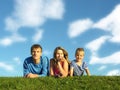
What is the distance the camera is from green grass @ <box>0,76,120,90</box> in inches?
Result: 709

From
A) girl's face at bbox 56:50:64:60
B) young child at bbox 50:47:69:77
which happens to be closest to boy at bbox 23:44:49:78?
young child at bbox 50:47:69:77

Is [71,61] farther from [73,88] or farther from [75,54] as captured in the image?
[73,88]

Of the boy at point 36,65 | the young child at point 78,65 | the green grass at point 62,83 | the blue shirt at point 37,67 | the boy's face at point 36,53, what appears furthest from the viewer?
the young child at point 78,65

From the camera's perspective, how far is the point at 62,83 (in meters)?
18.6

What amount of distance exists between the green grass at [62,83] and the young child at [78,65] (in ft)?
5.14

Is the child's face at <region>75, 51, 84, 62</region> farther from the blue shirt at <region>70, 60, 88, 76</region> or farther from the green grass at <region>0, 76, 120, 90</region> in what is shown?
the green grass at <region>0, 76, 120, 90</region>

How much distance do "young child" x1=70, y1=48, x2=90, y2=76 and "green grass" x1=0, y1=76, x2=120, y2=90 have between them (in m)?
1.57

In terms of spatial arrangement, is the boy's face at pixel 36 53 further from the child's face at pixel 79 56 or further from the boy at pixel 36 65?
the child's face at pixel 79 56

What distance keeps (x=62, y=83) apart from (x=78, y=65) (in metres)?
2.71

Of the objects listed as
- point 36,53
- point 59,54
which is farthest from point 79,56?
point 36,53

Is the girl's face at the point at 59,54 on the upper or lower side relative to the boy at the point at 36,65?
upper

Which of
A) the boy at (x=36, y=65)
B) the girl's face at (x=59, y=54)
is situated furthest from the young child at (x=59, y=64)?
the boy at (x=36, y=65)

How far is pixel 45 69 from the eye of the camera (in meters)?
20.5

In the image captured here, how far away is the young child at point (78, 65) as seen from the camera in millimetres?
20828
